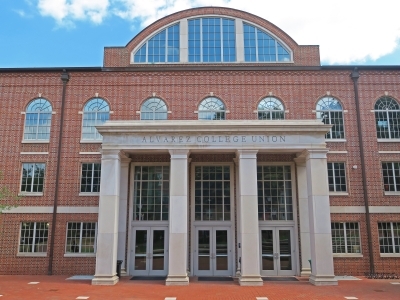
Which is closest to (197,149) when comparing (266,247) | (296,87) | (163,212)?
(163,212)

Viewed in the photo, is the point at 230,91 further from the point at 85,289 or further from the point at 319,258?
the point at 85,289

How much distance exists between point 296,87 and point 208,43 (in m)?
6.12

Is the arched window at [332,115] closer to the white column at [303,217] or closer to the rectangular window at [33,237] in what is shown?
the white column at [303,217]

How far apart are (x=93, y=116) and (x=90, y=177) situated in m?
3.40

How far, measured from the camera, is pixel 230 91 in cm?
2011

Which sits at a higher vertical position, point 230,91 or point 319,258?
point 230,91

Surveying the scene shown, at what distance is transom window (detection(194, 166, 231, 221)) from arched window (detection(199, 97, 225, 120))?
9.24 feet

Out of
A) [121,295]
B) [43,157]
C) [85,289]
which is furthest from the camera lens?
[43,157]

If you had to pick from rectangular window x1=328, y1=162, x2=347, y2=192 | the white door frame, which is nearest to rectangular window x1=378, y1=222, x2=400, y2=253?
rectangular window x1=328, y1=162, x2=347, y2=192

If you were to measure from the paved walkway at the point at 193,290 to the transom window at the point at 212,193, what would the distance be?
144 inches

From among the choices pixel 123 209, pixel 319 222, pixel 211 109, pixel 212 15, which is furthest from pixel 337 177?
pixel 212 15

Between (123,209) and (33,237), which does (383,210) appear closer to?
(123,209)

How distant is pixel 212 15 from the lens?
22656 mm

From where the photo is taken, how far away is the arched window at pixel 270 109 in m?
19.8
